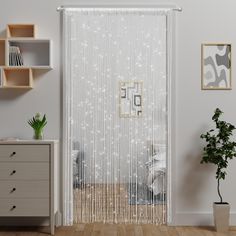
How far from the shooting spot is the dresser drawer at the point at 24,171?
4.43 m

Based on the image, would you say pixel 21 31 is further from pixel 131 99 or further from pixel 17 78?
pixel 131 99

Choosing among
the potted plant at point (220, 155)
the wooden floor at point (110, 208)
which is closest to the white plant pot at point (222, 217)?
the potted plant at point (220, 155)

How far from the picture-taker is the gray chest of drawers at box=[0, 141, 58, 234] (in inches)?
174

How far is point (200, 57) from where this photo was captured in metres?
4.84

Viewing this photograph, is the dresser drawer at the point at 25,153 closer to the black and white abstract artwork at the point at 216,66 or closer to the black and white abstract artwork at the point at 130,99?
the black and white abstract artwork at the point at 130,99

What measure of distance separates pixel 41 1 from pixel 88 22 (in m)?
0.53

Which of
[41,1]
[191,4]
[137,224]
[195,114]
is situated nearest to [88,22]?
[41,1]

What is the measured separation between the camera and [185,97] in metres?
4.84

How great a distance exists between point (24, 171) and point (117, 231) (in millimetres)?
1057

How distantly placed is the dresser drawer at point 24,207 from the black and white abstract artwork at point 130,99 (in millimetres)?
1195

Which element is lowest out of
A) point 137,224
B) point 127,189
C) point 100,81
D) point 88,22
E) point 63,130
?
point 137,224

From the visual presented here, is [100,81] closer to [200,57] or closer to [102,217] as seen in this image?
[200,57]

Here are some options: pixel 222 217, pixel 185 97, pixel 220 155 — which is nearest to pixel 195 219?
pixel 222 217

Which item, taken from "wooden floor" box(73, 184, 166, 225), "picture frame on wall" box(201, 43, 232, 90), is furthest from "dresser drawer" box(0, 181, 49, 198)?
"picture frame on wall" box(201, 43, 232, 90)
